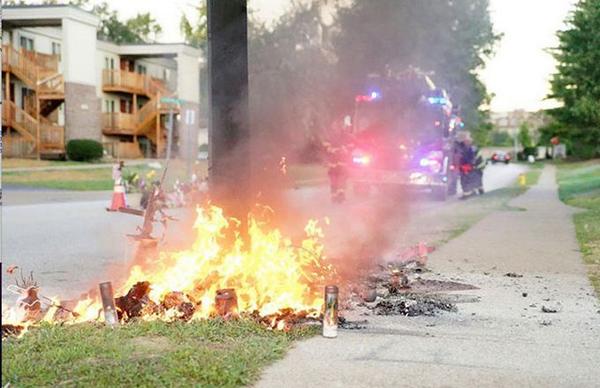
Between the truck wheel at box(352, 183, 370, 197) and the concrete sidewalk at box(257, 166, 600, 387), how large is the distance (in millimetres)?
8870

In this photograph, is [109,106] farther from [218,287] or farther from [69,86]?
[218,287]

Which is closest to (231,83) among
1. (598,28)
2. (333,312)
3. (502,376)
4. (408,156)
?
(333,312)

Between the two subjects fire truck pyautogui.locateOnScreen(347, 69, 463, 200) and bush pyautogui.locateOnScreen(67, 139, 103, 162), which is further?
bush pyautogui.locateOnScreen(67, 139, 103, 162)

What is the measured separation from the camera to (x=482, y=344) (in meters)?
4.71

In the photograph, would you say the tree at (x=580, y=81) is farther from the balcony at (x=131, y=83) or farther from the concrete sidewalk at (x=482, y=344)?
the balcony at (x=131, y=83)

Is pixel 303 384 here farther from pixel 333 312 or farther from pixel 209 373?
pixel 333 312

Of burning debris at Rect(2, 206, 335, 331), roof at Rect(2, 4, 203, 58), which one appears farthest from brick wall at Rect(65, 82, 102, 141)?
burning debris at Rect(2, 206, 335, 331)

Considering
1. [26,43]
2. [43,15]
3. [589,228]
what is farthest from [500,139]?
[589,228]

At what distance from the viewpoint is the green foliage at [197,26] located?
Result: 8391mm

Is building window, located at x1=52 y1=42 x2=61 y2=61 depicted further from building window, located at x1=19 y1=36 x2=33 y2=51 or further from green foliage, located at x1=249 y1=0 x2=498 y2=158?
green foliage, located at x1=249 y1=0 x2=498 y2=158

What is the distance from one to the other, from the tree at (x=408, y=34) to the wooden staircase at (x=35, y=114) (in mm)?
21487

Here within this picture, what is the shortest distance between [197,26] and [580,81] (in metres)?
28.4

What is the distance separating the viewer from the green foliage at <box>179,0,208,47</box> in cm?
839

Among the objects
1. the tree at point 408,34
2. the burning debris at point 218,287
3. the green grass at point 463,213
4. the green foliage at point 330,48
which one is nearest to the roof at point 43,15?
the green grass at point 463,213
